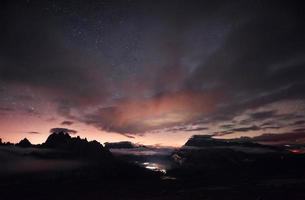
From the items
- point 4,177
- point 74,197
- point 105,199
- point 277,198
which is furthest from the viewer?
point 4,177

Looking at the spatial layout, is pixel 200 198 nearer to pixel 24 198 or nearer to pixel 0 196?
pixel 24 198

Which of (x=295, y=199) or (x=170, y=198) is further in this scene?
(x=170, y=198)

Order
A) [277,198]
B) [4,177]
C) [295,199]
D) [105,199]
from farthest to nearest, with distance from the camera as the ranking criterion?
[4,177] → [105,199] → [277,198] → [295,199]

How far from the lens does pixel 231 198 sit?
66812 millimetres

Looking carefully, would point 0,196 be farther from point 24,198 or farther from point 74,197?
point 74,197

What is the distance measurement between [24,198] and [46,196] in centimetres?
634

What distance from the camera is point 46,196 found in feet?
261

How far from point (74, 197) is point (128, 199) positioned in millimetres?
19122

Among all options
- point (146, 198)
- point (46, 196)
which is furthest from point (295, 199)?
point (46, 196)

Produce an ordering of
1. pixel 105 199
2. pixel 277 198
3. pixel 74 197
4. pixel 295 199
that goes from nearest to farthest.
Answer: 1. pixel 295 199
2. pixel 277 198
3. pixel 105 199
4. pixel 74 197

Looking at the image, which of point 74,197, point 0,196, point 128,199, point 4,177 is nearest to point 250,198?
point 128,199

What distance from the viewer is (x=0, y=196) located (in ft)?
262

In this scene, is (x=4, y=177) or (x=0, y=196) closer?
(x=0, y=196)

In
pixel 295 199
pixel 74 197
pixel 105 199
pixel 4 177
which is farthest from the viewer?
pixel 4 177
